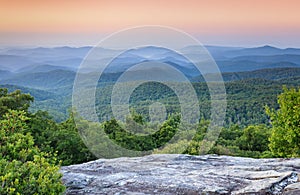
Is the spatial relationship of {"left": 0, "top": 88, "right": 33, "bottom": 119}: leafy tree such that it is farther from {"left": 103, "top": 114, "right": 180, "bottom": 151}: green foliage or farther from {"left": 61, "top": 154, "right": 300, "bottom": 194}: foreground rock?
{"left": 61, "top": 154, "right": 300, "bottom": 194}: foreground rock

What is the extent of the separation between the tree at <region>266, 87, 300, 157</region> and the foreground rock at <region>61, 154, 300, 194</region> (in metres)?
10.2

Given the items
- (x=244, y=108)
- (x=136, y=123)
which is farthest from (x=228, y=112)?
(x=136, y=123)

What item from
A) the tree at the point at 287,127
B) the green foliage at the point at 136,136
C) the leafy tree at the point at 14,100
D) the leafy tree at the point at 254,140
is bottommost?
the leafy tree at the point at 254,140

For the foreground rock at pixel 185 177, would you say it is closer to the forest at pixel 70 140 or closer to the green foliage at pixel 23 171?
the forest at pixel 70 140

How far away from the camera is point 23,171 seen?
8039mm

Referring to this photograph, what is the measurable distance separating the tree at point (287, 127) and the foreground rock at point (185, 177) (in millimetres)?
10154

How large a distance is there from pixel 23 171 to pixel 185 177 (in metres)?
5.83

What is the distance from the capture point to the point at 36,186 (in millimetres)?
7812

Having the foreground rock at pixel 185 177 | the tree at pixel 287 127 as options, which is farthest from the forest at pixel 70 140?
the foreground rock at pixel 185 177

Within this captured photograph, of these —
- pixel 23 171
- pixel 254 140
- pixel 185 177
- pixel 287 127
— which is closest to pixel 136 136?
pixel 254 140

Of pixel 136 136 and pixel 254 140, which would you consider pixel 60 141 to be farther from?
pixel 254 140

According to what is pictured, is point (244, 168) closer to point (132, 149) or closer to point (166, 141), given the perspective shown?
point (132, 149)

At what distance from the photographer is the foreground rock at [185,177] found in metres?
9.98

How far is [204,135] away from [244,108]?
55.4 m
